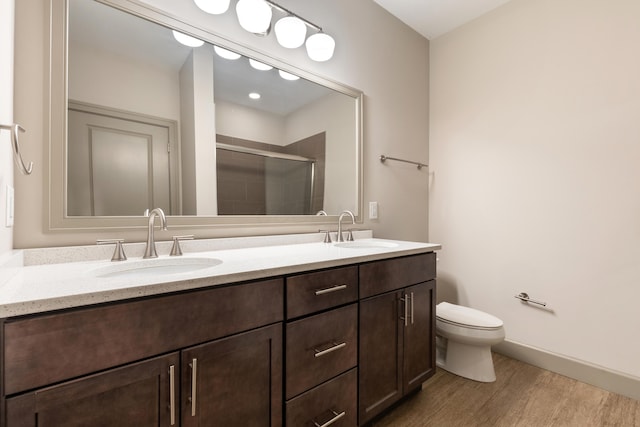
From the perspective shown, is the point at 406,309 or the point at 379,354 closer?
the point at 379,354

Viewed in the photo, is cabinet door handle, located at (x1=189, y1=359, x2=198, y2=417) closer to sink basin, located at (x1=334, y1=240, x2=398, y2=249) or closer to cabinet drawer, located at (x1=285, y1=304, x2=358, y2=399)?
cabinet drawer, located at (x1=285, y1=304, x2=358, y2=399)

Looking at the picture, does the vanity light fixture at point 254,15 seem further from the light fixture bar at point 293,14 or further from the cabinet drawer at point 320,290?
the cabinet drawer at point 320,290

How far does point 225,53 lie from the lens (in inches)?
57.1

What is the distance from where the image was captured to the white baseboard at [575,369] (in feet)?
5.24

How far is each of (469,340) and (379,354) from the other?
0.75 m

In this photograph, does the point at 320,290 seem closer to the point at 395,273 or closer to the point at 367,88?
the point at 395,273

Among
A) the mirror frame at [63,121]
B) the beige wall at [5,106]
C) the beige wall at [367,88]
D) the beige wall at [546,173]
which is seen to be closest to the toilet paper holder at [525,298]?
the beige wall at [546,173]

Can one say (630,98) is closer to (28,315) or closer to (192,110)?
(192,110)

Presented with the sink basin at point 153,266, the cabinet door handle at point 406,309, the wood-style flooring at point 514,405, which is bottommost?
the wood-style flooring at point 514,405

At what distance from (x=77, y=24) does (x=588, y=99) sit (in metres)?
2.65

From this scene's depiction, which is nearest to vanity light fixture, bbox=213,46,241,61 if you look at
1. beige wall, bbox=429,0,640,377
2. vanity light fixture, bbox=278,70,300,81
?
vanity light fixture, bbox=278,70,300,81

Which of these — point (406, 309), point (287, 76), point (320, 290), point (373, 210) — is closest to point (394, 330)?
point (406, 309)

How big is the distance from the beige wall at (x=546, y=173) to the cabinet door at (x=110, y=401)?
2203 mm

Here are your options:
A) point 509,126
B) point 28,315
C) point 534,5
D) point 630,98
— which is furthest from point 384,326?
point 534,5
